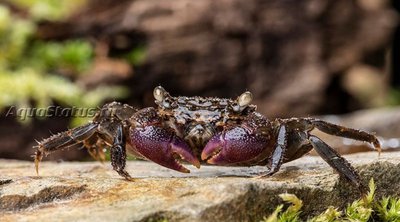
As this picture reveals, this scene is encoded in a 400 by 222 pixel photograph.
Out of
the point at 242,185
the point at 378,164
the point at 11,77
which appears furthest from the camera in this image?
the point at 11,77

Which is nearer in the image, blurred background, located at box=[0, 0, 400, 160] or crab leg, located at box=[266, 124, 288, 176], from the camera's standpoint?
crab leg, located at box=[266, 124, 288, 176]

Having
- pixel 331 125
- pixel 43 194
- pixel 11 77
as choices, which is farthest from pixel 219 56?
pixel 43 194

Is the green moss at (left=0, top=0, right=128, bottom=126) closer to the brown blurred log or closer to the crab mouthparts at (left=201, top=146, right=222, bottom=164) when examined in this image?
the brown blurred log

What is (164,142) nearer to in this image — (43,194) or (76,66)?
(43,194)

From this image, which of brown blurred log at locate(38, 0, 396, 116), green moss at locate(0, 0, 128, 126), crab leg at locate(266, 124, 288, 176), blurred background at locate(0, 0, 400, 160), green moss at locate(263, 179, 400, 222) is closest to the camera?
green moss at locate(263, 179, 400, 222)

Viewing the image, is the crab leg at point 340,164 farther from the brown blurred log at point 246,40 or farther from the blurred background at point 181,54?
the brown blurred log at point 246,40

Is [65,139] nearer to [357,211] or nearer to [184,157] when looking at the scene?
[184,157]

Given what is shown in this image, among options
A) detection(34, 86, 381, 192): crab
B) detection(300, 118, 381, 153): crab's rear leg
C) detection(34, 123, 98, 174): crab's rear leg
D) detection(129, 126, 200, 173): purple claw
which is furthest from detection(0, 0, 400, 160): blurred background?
detection(129, 126, 200, 173): purple claw

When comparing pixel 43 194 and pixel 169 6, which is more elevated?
pixel 169 6

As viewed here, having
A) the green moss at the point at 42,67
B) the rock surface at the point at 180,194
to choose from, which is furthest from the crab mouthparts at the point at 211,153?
the green moss at the point at 42,67
